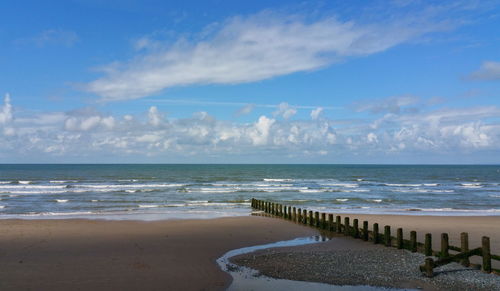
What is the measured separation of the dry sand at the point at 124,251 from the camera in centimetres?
1188

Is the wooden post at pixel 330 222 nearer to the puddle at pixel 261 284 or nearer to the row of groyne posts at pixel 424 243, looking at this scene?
the row of groyne posts at pixel 424 243

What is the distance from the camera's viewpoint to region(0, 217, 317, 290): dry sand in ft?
39.0

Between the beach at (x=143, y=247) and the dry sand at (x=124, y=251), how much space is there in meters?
0.03

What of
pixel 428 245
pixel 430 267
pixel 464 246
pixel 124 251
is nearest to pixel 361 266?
pixel 430 267

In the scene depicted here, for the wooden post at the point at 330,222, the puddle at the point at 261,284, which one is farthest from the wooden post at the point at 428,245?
the wooden post at the point at 330,222

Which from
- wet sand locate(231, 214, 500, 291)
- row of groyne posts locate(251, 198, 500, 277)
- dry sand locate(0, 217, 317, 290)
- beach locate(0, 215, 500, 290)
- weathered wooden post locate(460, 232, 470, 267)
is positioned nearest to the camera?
wet sand locate(231, 214, 500, 291)

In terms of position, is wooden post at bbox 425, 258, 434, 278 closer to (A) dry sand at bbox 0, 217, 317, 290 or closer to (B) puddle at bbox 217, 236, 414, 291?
(B) puddle at bbox 217, 236, 414, 291

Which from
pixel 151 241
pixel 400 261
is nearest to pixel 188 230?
pixel 151 241

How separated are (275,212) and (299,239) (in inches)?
390

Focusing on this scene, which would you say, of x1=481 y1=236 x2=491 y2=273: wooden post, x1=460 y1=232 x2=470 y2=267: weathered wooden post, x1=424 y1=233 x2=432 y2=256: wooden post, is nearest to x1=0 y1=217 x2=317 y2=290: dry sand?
x1=424 y1=233 x2=432 y2=256: wooden post

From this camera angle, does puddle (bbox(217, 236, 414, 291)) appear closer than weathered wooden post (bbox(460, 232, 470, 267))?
Yes

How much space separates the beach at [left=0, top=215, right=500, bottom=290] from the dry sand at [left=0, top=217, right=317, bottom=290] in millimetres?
25

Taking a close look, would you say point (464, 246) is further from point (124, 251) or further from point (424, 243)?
point (124, 251)

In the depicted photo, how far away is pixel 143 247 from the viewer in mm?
16953
